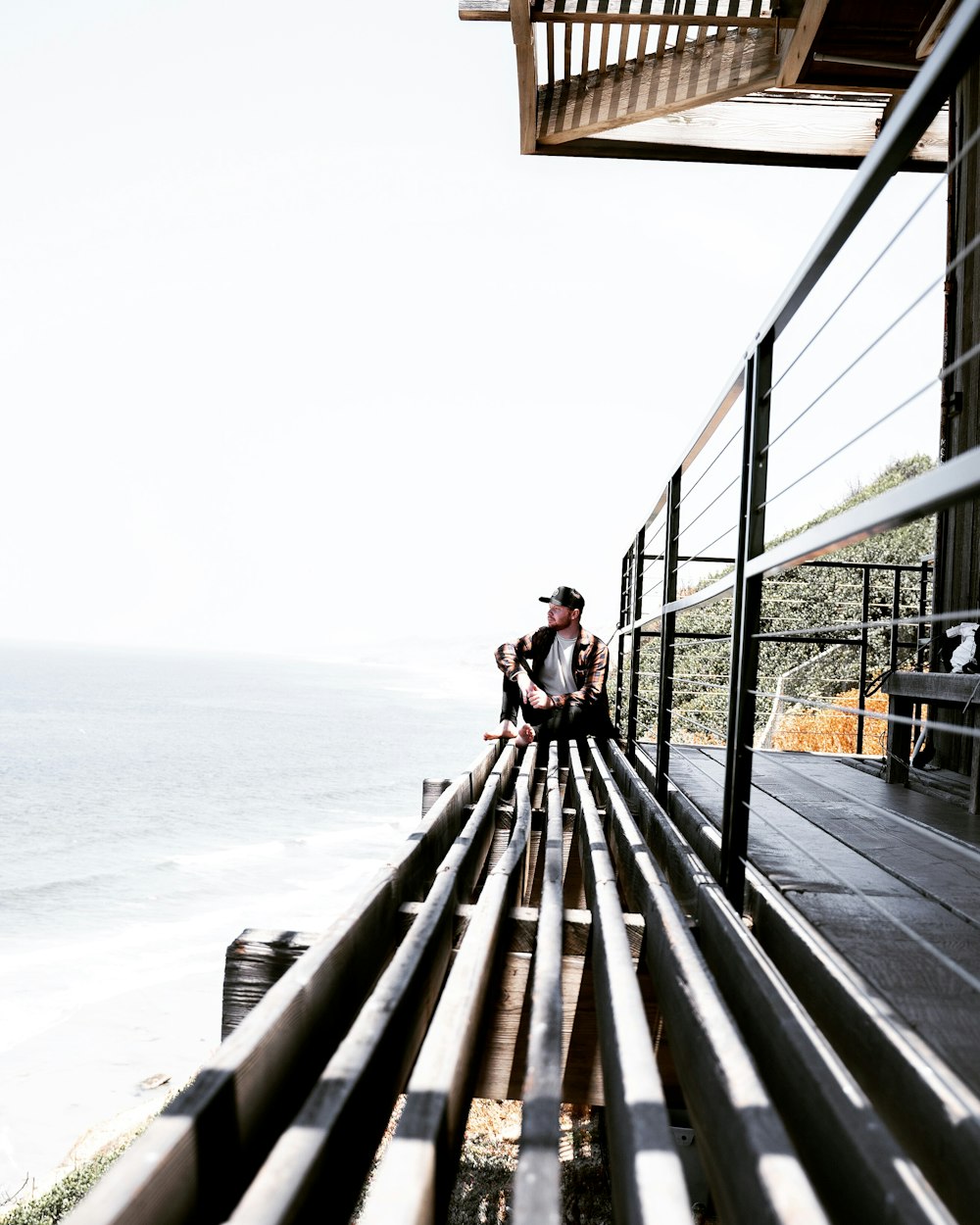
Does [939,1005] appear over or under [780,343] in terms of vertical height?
under

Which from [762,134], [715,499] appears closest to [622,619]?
[762,134]

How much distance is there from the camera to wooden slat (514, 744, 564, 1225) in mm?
683

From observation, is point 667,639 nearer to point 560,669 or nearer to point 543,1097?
point 543,1097

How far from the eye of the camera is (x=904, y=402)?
121cm

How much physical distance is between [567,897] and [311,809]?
2457 centimetres

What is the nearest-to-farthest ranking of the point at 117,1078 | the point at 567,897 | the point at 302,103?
the point at 567,897 → the point at 117,1078 → the point at 302,103

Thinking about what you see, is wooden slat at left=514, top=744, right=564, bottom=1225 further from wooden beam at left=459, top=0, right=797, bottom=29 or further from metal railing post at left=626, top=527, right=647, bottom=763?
wooden beam at left=459, top=0, right=797, bottom=29

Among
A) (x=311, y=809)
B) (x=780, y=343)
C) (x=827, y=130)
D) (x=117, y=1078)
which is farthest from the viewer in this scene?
(x=311, y=809)

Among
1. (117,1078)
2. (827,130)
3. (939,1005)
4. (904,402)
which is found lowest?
(117,1078)

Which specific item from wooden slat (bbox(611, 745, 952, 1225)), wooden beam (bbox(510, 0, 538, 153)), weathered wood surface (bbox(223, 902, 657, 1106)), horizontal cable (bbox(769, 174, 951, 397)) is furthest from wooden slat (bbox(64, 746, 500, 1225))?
wooden beam (bbox(510, 0, 538, 153))

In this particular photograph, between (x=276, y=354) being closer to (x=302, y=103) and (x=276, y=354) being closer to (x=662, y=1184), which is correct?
(x=302, y=103)

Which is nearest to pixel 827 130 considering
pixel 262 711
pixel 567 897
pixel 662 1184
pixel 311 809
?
pixel 567 897

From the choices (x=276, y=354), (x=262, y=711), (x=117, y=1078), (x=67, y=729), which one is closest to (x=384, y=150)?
(x=276, y=354)

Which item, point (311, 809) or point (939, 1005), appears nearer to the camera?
point (939, 1005)
